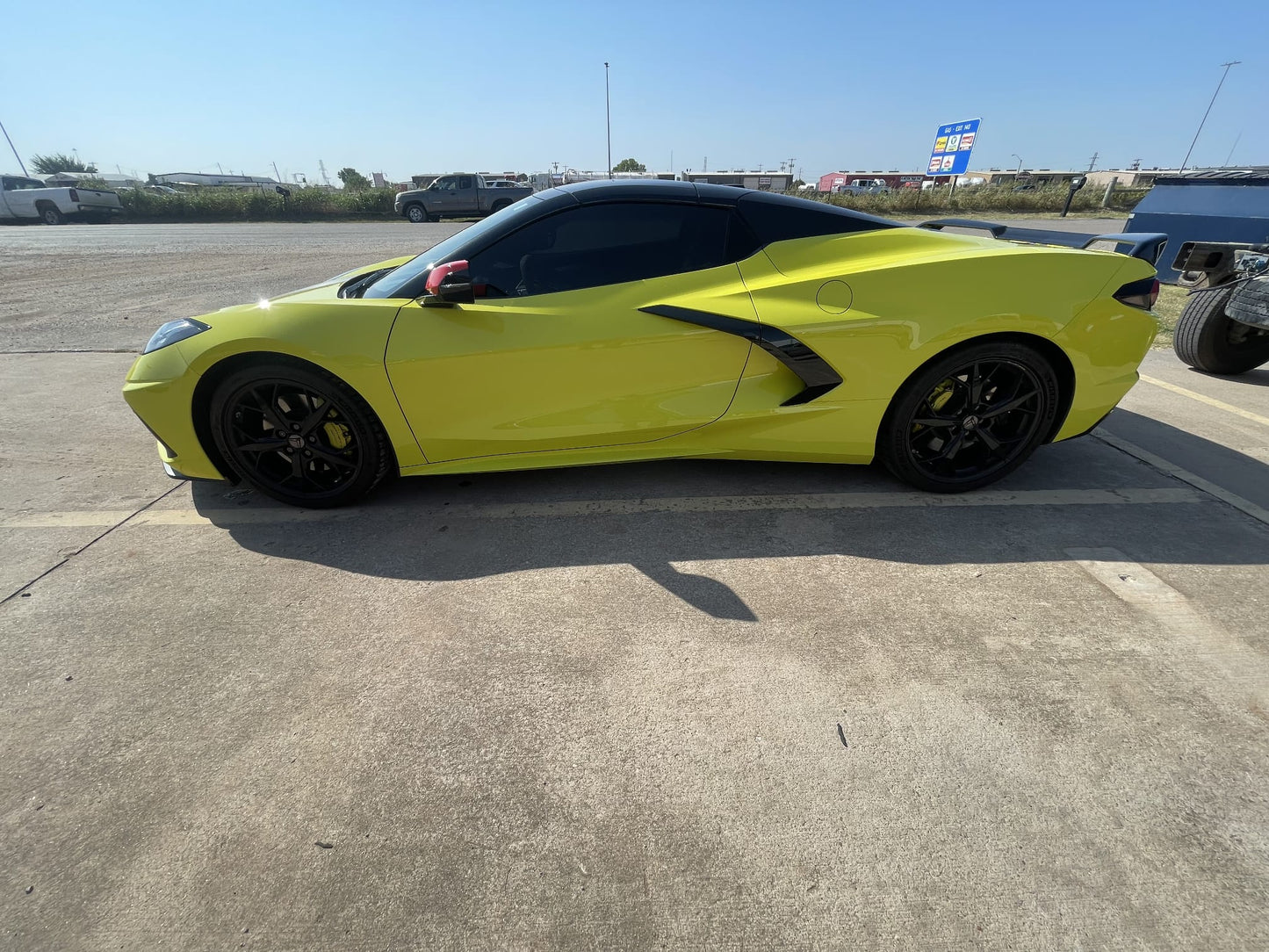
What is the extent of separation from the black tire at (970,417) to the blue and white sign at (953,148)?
37.2 metres

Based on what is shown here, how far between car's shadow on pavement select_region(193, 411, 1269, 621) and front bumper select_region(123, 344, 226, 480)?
36 cm

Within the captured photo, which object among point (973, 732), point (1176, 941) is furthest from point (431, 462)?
point (1176, 941)

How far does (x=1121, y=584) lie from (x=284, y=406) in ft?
11.5

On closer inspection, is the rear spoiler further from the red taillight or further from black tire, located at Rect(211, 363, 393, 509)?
black tire, located at Rect(211, 363, 393, 509)

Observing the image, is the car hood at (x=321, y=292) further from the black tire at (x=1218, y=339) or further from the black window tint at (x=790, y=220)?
the black tire at (x=1218, y=339)

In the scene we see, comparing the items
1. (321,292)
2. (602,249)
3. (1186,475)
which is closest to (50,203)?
(321,292)

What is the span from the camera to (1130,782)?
1556mm

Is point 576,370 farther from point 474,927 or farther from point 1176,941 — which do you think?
point 1176,941

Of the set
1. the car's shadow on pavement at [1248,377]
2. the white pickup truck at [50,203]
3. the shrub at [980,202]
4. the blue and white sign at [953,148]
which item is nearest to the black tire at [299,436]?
the car's shadow on pavement at [1248,377]

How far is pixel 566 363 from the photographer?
2.53 metres

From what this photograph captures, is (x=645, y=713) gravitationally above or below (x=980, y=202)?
above

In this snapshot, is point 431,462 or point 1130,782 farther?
point 431,462

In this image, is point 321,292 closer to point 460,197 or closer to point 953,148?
point 460,197

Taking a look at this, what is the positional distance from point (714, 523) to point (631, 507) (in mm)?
408
